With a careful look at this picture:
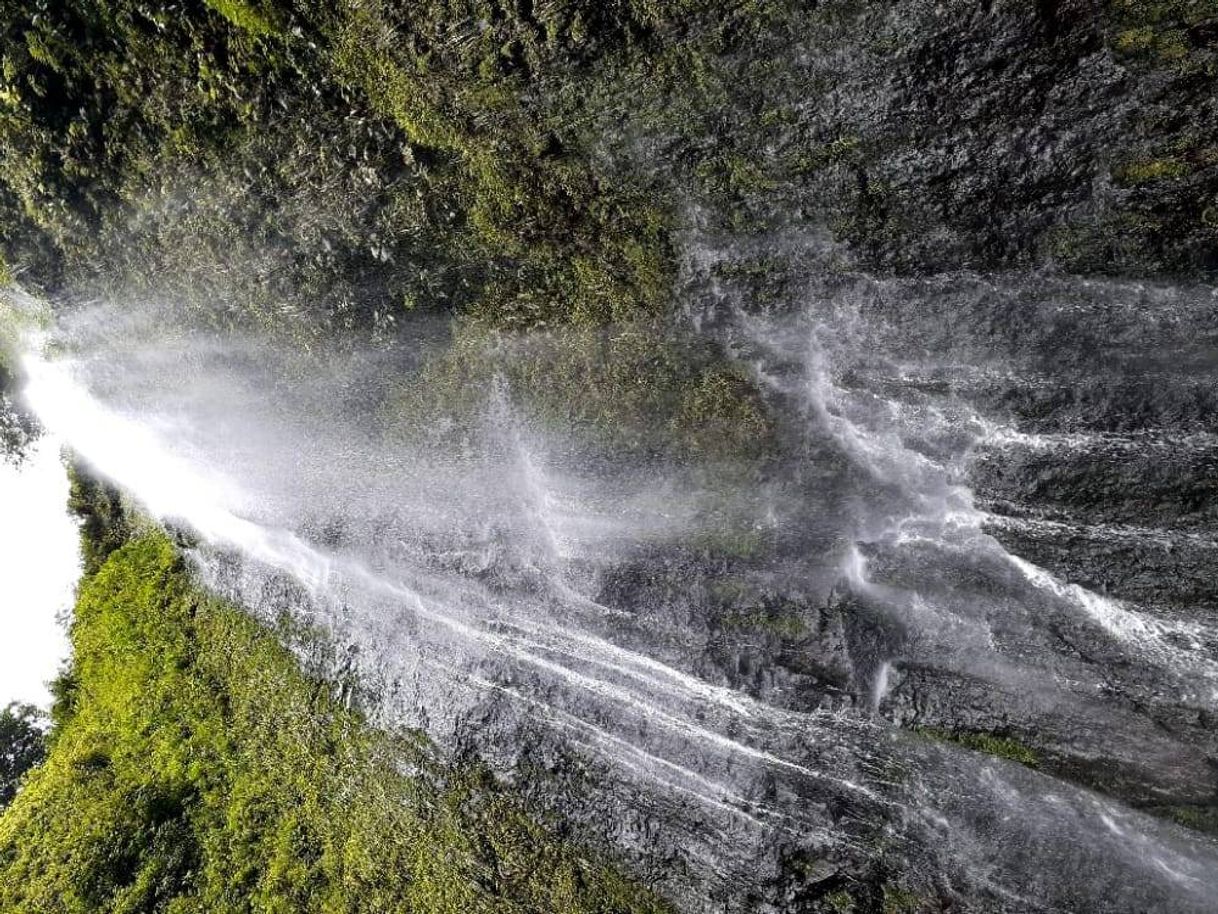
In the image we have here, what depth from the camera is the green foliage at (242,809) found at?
678cm

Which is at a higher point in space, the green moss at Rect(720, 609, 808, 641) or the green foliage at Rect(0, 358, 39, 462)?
the green foliage at Rect(0, 358, 39, 462)

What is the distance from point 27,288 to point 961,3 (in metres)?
10.4

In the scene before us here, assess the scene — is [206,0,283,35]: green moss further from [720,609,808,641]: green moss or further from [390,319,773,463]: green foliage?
[720,609,808,641]: green moss

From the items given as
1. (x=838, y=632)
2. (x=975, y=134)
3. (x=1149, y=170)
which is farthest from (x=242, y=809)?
(x=1149, y=170)

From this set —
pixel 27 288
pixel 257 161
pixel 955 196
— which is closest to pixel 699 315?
pixel 955 196

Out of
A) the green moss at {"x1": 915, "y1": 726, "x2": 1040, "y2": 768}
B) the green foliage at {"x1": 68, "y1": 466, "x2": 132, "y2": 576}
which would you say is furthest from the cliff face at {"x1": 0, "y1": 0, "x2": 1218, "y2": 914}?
the green foliage at {"x1": 68, "y1": 466, "x2": 132, "y2": 576}

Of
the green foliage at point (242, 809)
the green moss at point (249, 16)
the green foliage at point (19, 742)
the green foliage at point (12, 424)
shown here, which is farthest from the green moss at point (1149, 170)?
the green foliage at point (12, 424)

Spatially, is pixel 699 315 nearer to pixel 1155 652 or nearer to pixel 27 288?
pixel 1155 652

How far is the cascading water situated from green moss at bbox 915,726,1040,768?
8 centimetres

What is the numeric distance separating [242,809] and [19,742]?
258 inches

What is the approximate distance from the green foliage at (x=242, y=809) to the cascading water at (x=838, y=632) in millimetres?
491

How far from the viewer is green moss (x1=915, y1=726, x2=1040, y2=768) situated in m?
5.70

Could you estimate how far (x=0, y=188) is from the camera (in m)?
8.32

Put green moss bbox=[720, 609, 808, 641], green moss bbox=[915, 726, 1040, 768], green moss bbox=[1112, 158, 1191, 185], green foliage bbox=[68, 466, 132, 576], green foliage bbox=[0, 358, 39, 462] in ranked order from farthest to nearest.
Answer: green foliage bbox=[0, 358, 39, 462]
green foliage bbox=[68, 466, 132, 576]
green moss bbox=[720, 609, 808, 641]
green moss bbox=[915, 726, 1040, 768]
green moss bbox=[1112, 158, 1191, 185]
